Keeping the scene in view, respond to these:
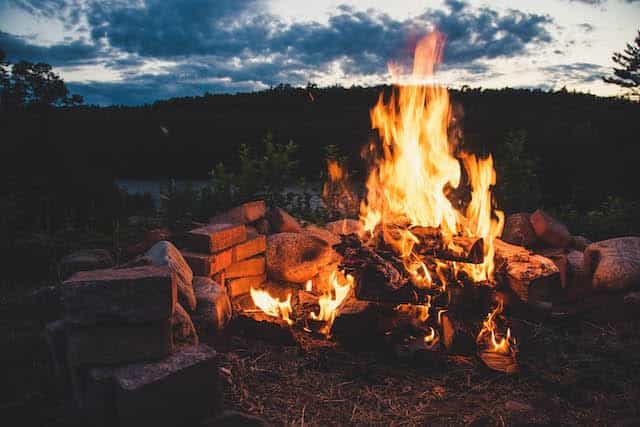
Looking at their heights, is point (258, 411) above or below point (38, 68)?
below

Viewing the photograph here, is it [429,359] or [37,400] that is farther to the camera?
[429,359]

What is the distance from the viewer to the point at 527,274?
4.61 metres

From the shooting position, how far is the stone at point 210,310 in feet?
13.6

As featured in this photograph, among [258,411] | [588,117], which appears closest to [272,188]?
[258,411]

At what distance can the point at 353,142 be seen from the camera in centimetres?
1241

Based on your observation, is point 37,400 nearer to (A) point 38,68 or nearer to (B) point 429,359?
(B) point 429,359

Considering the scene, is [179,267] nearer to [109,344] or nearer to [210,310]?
[210,310]

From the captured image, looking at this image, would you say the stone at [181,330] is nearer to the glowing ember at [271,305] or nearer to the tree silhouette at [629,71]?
the glowing ember at [271,305]

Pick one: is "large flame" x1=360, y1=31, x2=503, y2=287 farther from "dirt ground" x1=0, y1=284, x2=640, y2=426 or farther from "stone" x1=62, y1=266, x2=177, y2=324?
"stone" x1=62, y1=266, x2=177, y2=324

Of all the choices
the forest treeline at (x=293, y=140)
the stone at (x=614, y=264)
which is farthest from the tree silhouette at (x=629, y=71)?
the stone at (x=614, y=264)

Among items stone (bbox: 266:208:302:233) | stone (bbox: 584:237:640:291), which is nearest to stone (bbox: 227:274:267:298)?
stone (bbox: 266:208:302:233)

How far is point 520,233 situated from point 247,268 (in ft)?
10.1

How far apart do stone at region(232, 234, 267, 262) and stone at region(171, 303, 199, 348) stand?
1646 mm

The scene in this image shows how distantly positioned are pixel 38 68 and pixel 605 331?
32.5 ft
